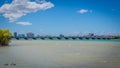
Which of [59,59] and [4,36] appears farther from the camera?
[4,36]

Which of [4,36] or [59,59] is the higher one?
[4,36]

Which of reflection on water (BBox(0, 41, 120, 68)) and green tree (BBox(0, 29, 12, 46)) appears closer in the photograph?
reflection on water (BBox(0, 41, 120, 68))

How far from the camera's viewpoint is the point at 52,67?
1142 cm

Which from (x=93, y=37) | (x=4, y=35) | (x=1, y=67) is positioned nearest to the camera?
(x=1, y=67)

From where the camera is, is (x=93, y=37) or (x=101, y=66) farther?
(x=93, y=37)

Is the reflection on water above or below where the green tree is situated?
below

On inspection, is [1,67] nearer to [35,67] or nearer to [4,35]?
[35,67]

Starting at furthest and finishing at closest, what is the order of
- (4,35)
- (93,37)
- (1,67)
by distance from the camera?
(93,37), (4,35), (1,67)

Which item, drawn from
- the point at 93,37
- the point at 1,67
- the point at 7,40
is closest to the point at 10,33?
the point at 7,40

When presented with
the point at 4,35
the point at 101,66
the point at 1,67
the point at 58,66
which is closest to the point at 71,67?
the point at 58,66

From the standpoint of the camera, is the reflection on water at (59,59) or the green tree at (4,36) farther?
the green tree at (4,36)

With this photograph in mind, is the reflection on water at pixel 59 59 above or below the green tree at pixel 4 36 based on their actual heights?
below

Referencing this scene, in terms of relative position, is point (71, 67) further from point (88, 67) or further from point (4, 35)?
point (4, 35)

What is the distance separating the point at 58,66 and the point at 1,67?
2622mm
